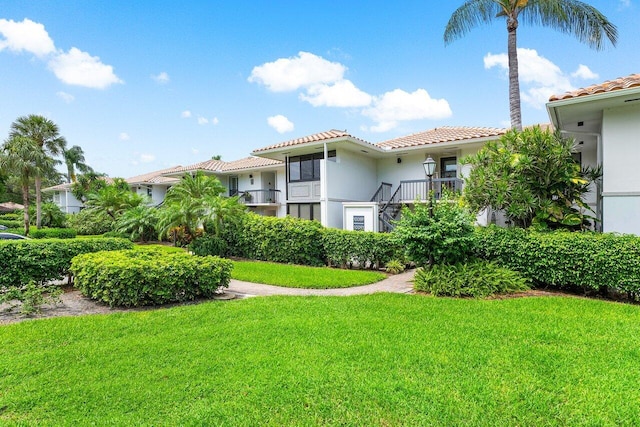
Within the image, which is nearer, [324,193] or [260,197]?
[324,193]

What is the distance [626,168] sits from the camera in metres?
8.63

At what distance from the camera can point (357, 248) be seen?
40.8ft

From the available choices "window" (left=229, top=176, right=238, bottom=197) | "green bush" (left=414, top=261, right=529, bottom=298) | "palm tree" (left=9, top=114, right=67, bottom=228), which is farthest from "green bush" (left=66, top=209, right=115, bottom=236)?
"green bush" (left=414, top=261, right=529, bottom=298)

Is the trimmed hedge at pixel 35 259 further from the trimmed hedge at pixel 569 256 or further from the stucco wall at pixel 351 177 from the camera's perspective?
the trimmed hedge at pixel 569 256

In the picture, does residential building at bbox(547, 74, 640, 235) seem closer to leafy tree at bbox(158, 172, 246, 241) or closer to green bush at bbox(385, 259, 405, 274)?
green bush at bbox(385, 259, 405, 274)

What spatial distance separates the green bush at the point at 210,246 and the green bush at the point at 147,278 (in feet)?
23.2

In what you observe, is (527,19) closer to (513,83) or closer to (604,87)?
(513,83)

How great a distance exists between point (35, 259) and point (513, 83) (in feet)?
58.1

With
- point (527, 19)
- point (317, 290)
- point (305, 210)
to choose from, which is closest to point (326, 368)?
point (317, 290)

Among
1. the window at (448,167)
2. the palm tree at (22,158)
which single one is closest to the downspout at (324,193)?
the window at (448,167)

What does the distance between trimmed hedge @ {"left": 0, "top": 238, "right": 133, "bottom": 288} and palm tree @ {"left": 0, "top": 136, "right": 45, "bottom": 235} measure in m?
23.5

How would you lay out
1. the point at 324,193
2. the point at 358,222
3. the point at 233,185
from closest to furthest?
the point at 358,222 → the point at 324,193 → the point at 233,185

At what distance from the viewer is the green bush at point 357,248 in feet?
39.9

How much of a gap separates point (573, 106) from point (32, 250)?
14.5m
